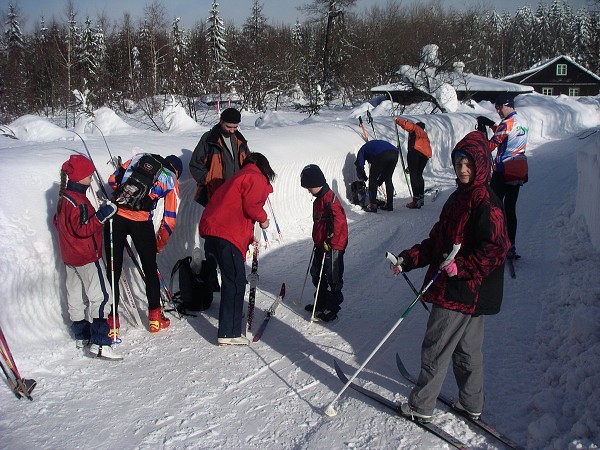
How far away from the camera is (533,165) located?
505 inches

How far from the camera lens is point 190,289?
17.7 feet

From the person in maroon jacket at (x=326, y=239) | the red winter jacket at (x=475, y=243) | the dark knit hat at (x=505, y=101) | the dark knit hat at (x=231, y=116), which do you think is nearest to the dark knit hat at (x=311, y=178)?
the person in maroon jacket at (x=326, y=239)

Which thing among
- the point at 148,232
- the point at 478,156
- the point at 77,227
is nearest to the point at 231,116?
the point at 148,232

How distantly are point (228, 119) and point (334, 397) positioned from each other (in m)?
3.27

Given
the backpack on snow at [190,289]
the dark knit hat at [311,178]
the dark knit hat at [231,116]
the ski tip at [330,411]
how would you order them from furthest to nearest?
the dark knit hat at [231,116] → the backpack on snow at [190,289] → the dark knit hat at [311,178] → the ski tip at [330,411]

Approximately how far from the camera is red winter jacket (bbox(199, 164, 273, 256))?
4445 mm

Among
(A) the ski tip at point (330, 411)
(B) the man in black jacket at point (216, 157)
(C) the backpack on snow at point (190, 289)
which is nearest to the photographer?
A: (A) the ski tip at point (330, 411)

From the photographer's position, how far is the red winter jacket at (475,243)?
3.07m

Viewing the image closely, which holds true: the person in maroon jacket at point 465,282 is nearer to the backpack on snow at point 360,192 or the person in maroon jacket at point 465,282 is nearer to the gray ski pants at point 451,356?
the gray ski pants at point 451,356

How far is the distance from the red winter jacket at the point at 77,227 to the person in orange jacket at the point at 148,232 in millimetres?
270

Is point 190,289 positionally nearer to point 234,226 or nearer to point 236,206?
point 234,226

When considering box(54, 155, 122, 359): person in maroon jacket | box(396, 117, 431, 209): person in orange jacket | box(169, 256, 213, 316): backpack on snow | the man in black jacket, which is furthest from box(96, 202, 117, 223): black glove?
box(396, 117, 431, 209): person in orange jacket

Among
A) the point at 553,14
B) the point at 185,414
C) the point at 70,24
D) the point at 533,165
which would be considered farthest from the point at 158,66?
the point at 553,14

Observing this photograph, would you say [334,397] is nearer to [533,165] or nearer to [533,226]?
[533,226]
